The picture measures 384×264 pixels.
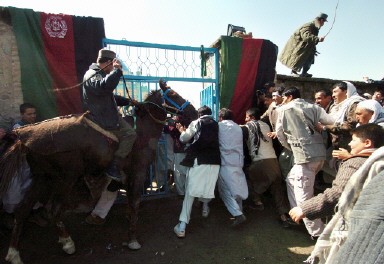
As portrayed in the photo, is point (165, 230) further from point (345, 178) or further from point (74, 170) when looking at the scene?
point (345, 178)

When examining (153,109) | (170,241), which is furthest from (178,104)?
(170,241)

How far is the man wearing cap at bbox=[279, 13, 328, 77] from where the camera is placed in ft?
23.6

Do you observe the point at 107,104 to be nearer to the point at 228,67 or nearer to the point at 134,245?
the point at 134,245

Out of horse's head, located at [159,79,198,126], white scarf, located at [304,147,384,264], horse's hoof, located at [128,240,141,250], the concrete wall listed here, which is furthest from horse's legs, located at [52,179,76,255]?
the concrete wall

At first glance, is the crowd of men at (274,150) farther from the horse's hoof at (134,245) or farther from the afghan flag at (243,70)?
the afghan flag at (243,70)

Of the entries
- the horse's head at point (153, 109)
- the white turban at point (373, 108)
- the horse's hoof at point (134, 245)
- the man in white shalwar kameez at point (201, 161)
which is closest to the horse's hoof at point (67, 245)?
the horse's hoof at point (134, 245)

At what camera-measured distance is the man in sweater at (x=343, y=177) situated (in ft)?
7.06

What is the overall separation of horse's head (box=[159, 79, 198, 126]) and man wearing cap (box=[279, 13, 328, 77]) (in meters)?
3.90

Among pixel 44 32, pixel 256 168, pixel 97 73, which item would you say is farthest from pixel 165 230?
pixel 44 32

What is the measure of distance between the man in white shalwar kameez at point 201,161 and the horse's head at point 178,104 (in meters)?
0.21

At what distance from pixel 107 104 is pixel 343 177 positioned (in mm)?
3118

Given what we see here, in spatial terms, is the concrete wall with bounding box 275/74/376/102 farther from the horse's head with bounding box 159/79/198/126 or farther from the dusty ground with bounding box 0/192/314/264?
the dusty ground with bounding box 0/192/314/264

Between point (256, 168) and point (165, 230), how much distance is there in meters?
1.93

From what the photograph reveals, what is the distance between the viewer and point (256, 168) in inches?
201
